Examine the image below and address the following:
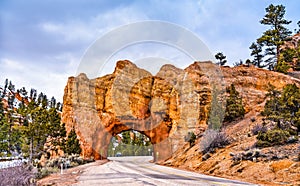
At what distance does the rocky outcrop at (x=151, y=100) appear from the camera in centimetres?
3697

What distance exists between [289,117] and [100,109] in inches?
1200

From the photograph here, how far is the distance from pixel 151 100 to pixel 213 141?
68.6ft

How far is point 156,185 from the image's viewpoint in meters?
9.93

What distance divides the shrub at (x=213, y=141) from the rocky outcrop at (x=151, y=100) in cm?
1091

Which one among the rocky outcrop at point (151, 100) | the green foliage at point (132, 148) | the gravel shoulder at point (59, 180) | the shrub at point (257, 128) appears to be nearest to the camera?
the gravel shoulder at point (59, 180)

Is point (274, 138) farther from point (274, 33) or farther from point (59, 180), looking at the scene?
point (274, 33)

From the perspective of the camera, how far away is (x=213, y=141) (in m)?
23.4

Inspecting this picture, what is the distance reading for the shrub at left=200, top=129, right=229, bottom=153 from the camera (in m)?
22.9

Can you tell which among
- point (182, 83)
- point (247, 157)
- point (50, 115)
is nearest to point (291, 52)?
point (182, 83)

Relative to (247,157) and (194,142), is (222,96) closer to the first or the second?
(194,142)

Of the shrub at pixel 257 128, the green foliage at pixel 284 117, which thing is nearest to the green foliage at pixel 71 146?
the shrub at pixel 257 128

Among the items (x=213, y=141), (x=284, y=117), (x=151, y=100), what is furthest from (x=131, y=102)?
(x=284, y=117)

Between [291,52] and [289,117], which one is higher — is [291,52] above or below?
above

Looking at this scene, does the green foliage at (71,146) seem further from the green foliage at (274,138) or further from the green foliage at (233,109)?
the green foliage at (274,138)
